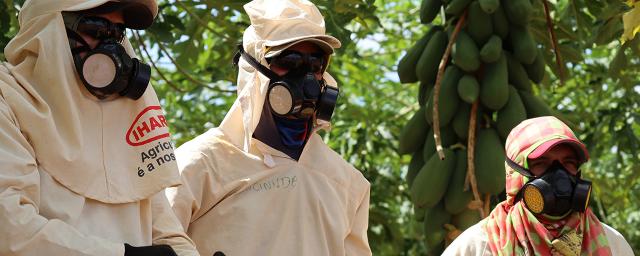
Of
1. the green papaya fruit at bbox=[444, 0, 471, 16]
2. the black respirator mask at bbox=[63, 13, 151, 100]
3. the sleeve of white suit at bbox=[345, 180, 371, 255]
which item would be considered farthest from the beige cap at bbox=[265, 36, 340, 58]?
the green papaya fruit at bbox=[444, 0, 471, 16]

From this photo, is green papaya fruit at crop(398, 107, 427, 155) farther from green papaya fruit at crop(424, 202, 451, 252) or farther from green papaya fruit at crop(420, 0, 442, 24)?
green papaya fruit at crop(420, 0, 442, 24)

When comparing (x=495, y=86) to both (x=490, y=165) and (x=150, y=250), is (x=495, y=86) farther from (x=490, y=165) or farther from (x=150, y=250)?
(x=150, y=250)

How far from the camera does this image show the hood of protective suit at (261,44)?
455 cm

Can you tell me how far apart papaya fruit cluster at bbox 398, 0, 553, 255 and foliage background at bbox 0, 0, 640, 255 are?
477 mm

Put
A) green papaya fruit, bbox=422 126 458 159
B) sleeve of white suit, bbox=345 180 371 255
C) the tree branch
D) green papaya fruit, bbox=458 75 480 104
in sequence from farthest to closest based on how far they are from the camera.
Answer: green papaya fruit, bbox=422 126 458 159 < green papaya fruit, bbox=458 75 480 104 < the tree branch < sleeve of white suit, bbox=345 180 371 255

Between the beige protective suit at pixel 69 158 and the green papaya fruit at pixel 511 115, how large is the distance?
8.95ft

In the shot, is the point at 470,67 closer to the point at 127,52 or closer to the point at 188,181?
the point at 188,181

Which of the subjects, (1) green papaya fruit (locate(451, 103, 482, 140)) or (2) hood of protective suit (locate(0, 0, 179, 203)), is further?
(1) green papaya fruit (locate(451, 103, 482, 140))

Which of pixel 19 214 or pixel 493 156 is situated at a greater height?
pixel 19 214

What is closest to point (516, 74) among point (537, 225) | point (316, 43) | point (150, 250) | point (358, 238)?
point (537, 225)

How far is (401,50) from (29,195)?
646 cm

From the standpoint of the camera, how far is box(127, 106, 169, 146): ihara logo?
366 cm

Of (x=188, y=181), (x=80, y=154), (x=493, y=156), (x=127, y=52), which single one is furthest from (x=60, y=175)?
(x=493, y=156)

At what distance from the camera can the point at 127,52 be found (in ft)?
12.3
